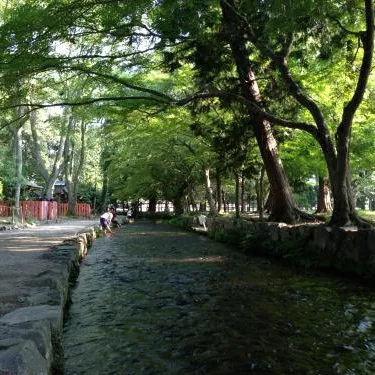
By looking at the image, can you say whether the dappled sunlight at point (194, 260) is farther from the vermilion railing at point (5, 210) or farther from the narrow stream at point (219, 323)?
the vermilion railing at point (5, 210)

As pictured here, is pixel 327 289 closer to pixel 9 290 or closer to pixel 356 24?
pixel 9 290

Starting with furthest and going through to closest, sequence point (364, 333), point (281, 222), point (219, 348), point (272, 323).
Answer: point (281, 222)
point (272, 323)
point (364, 333)
point (219, 348)

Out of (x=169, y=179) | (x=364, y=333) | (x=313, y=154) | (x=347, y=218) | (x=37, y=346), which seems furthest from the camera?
(x=169, y=179)

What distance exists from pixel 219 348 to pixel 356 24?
33.6 feet

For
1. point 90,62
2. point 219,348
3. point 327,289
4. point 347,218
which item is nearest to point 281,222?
point 347,218

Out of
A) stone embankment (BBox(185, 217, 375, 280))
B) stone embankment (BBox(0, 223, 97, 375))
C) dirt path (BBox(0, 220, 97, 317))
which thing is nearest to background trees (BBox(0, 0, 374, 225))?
stone embankment (BBox(185, 217, 375, 280))

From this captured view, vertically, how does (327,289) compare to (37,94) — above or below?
below

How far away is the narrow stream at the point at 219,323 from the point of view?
559cm

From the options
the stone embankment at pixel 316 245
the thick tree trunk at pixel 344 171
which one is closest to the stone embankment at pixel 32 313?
the stone embankment at pixel 316 245

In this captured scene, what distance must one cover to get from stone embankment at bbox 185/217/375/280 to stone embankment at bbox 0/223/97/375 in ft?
21.5

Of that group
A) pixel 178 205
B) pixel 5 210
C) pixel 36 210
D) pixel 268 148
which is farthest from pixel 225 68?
pixel 178 205

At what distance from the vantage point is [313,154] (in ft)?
67.6

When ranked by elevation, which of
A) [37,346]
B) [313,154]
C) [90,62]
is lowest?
[37,346]

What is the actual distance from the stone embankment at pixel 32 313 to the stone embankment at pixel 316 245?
21.5ft
